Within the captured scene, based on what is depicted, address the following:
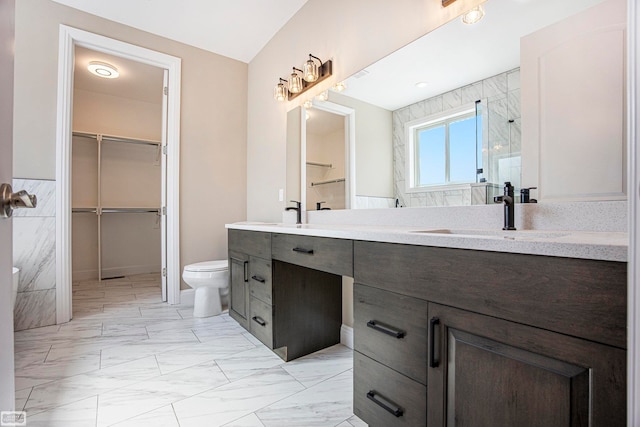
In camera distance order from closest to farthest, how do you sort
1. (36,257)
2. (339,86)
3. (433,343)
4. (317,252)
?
(433,343) → (317,252) → (339,86) → (36,257)

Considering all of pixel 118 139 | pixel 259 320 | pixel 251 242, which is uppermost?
pixel 118 139

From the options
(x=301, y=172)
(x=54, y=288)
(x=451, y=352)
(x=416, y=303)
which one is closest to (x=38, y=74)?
(x=54, y=288)

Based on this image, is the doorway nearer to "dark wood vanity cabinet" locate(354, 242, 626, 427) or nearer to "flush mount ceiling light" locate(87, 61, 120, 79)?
"dark wood vanity cabinet" locate(354, 242, 626, 427)

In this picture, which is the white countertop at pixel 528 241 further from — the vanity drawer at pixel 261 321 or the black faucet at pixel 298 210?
the black faucet at pixel 298 210

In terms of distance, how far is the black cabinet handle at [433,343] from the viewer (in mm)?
908

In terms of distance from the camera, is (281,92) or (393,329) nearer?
(393,329)

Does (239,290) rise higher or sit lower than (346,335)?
higher

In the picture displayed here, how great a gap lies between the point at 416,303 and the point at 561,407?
0.40 meters

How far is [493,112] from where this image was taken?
1.32 metres

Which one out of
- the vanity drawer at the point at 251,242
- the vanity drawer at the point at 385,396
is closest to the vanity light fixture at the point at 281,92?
the vanity drawer at the point at 251,242

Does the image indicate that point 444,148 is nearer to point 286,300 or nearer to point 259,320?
point 286,300

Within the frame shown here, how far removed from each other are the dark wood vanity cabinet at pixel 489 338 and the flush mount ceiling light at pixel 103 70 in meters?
3.67

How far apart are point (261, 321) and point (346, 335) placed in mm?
579

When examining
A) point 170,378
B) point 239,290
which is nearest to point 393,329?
point 170,378
